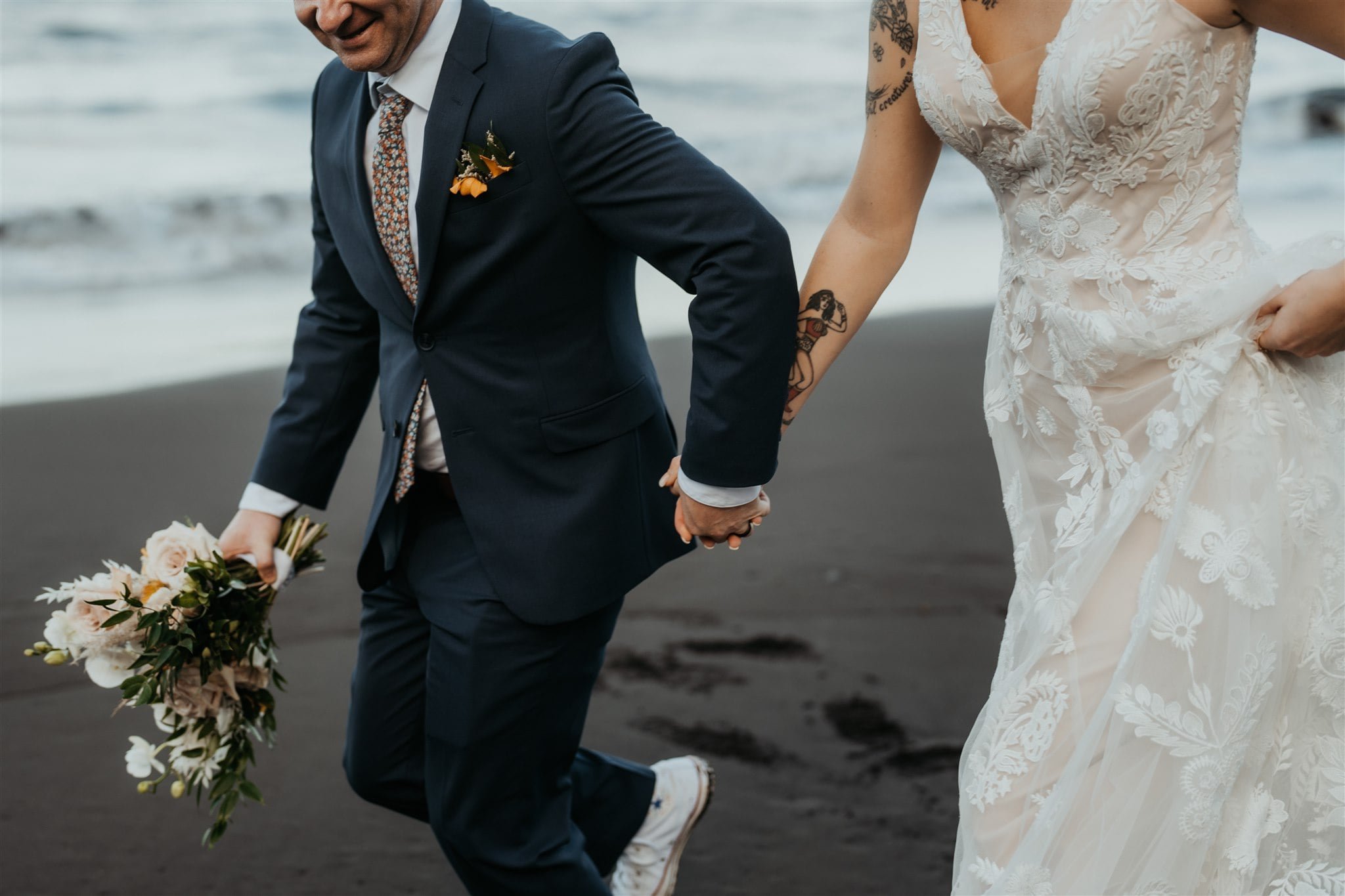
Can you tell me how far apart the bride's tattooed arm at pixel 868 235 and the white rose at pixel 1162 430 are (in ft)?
1.94

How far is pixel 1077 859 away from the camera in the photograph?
2064 millimetres

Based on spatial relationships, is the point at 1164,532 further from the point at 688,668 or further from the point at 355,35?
the point at 688,668

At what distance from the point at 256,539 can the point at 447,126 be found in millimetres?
1014

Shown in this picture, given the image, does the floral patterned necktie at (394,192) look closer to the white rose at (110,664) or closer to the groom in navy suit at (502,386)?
the groom in navy suit at (502,386)

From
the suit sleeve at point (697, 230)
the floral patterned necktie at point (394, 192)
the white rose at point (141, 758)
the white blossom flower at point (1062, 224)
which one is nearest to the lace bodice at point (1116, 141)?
the white blossom flower at point (1062, 224)

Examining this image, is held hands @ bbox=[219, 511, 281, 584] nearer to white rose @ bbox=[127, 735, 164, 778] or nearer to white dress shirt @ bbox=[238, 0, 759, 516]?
white rose @ bbox=[127, 735, 164, 778]

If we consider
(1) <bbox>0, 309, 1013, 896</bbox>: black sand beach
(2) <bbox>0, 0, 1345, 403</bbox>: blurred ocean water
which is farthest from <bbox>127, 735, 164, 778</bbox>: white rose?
(2) <bbox>0, 0, 1345, 403</bbox>: blurred ocean water

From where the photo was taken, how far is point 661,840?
3301mm

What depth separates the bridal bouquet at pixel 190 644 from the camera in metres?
2.68

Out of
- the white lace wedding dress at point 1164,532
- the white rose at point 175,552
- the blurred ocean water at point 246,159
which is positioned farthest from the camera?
the blurred ocean water at point 246,159

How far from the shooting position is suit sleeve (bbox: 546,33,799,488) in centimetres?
237

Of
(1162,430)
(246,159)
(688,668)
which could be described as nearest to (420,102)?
(1162,430)

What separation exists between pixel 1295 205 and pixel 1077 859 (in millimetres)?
10837

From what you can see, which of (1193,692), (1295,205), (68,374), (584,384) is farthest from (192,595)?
(1295,205)
